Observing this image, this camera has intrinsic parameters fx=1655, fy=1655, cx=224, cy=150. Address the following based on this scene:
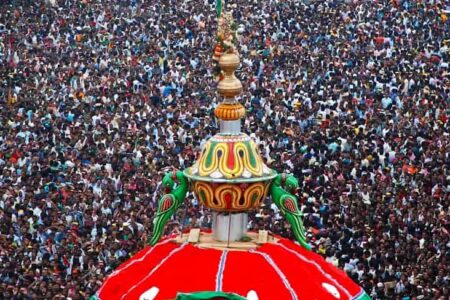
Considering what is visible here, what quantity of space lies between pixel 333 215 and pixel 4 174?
5810 mm

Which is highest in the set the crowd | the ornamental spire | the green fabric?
the ornamental spire

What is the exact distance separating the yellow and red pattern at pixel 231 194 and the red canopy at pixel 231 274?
0.96ft

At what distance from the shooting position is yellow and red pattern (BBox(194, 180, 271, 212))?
35.6 ft

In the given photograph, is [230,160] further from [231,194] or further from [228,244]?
[228,244]

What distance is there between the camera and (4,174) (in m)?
26.1

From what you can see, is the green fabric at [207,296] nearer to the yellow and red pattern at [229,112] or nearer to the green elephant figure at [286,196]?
the green elephant figure at [286,196]

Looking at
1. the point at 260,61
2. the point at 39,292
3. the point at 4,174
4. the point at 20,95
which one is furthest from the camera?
the point at 260,61

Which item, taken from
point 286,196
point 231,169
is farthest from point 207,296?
point 286,196

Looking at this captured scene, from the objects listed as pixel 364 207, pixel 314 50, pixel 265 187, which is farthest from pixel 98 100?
pixel 265 187

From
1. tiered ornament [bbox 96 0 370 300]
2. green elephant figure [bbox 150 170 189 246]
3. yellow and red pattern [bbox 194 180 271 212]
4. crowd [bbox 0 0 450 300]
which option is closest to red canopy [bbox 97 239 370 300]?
tiered ornament [bbox 96 0 370 300]

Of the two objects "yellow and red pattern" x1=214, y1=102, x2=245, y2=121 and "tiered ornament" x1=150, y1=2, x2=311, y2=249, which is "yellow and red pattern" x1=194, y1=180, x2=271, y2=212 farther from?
"yellow and red pattern" x1=214, y1=102, x2=245, y2=121

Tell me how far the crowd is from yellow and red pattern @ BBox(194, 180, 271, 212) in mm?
797

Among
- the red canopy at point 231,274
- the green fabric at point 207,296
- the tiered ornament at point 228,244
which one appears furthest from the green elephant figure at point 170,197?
the green fabric at point 207,296

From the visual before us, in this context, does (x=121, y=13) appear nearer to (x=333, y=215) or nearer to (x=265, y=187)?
(x=333, y=215)
